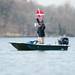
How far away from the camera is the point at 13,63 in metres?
45.4

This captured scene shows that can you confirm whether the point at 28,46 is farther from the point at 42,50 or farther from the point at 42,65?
the point at 42,65

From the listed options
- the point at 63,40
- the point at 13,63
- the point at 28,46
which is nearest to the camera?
A: the point at 13,63

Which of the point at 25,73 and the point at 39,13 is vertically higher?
the point at 39,13

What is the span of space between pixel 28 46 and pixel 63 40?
15.3 metres

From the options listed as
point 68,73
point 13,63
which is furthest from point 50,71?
point 13,63

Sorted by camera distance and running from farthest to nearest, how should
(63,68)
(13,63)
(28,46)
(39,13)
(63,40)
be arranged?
(63,40), (39,13), (28,46), (13,63), (63,68)

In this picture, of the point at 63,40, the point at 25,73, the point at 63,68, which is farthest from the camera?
the point at 63,40

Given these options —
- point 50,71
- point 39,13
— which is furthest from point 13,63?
point 39,13

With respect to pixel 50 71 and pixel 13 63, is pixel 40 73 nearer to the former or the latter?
pixel 50 71

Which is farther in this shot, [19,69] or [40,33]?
[40,33]

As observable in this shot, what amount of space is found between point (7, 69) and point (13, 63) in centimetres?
501

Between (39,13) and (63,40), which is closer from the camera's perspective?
(39,13)

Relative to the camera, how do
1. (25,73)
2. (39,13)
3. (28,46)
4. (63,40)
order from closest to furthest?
1. (25,73)
2. (28,46)
3. (39,13)
4. (63,40)

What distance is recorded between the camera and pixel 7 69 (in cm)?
4038
